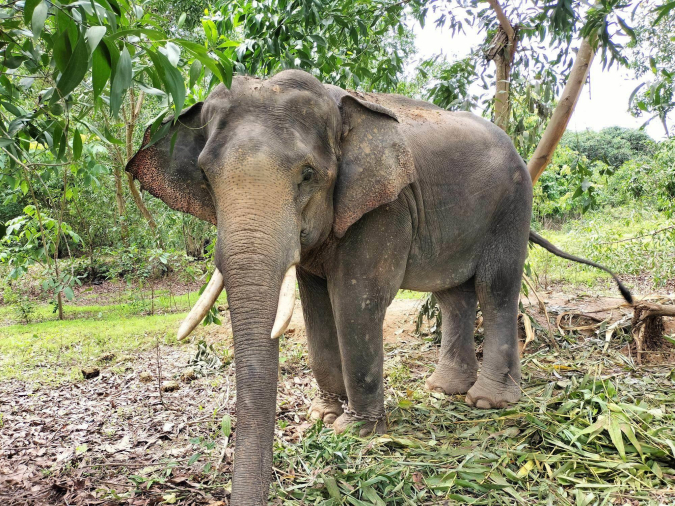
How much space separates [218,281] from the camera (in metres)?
3.10

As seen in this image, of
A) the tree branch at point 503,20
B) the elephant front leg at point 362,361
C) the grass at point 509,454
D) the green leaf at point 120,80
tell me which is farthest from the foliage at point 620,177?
the green leaf at point 120,80

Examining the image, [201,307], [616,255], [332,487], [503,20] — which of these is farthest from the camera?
[616,255]

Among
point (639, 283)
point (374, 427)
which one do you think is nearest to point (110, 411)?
point (374, 427)

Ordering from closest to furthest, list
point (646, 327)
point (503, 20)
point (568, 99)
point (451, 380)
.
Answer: point (451, 380) < point (646, 327) < point (568, 99) < point (503, 20)

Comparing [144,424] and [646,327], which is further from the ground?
[646,327]

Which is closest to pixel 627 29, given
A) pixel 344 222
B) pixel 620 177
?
pixel 344 222

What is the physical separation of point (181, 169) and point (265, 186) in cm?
92

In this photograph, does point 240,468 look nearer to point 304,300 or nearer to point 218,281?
point 218,281

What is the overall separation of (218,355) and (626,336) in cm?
424

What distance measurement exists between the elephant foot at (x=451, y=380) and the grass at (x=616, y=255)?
2733mm

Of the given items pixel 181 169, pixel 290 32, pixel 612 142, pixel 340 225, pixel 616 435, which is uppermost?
pixel 612 142

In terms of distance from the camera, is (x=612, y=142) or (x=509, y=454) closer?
(x=509, y=454)

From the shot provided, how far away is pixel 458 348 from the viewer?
16.8ft

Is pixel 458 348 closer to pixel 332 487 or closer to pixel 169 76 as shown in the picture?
pixel 332 487
